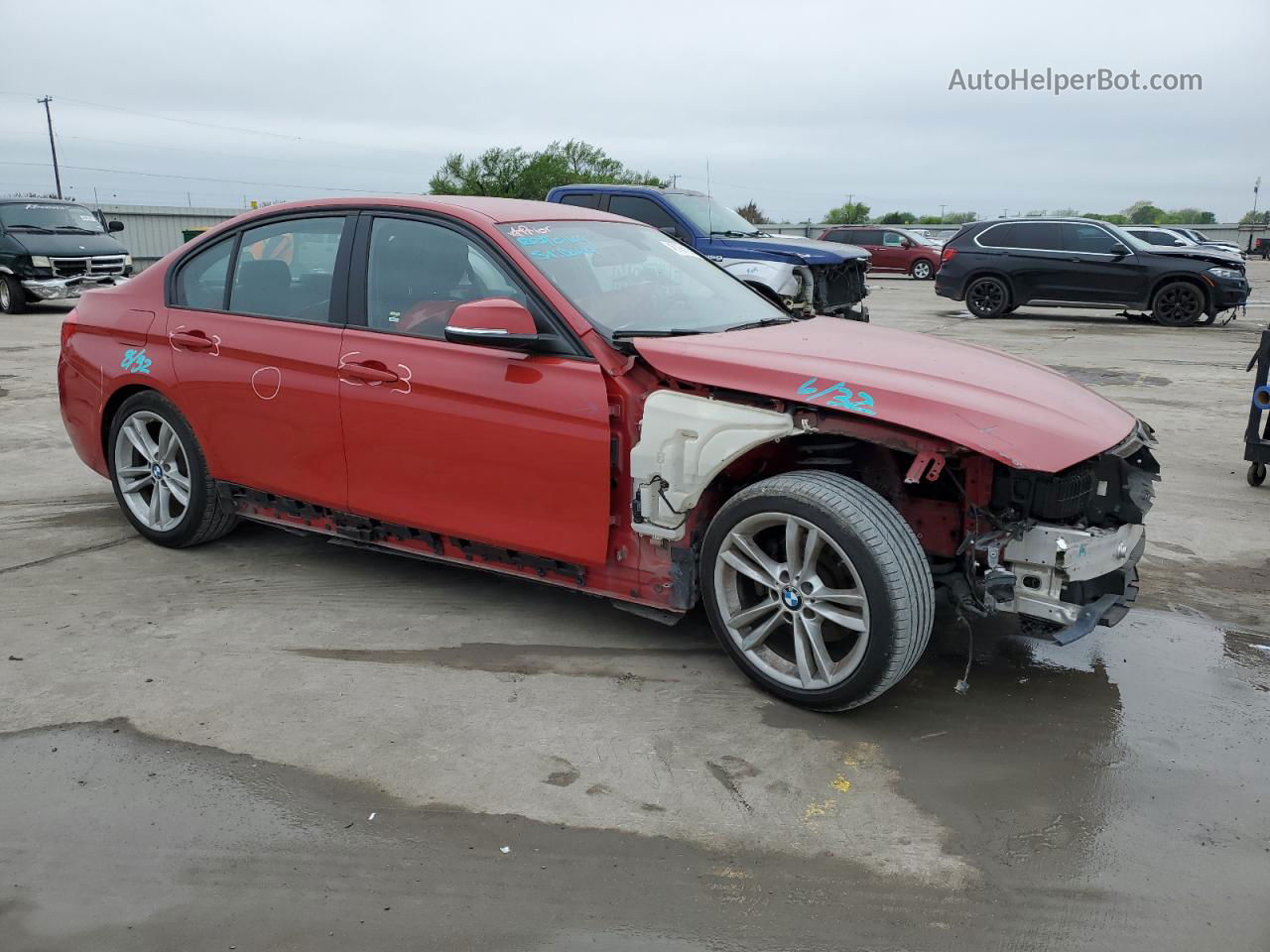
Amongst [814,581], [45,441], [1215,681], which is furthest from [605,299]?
[45,441]

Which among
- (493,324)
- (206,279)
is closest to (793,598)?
(493,324)

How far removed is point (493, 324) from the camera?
3799 millimetres

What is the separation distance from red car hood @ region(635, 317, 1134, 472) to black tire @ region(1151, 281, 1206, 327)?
14115mm

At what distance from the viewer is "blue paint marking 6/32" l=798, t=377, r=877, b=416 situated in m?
3.41

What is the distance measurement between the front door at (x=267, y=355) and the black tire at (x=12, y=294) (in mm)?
14544

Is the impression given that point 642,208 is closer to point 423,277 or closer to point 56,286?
point 56,286

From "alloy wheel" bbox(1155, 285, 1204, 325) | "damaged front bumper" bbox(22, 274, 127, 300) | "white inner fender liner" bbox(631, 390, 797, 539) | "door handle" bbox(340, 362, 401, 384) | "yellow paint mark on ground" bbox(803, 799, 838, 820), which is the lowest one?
"yellow paint mark on ground" bbox(803, 799, 838, 820)

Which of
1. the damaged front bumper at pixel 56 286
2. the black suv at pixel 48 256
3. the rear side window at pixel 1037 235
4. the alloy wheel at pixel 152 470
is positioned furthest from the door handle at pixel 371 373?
the rear side window at pixel 1037 235

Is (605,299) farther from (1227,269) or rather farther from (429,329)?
(1227,269)

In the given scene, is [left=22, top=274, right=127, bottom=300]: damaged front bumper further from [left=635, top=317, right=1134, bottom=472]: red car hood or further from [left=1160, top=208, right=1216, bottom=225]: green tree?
[left=1160, top=208, right=1216, bottom=225]: green tree

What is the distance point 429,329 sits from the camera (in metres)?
4.24

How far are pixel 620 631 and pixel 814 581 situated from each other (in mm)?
1036

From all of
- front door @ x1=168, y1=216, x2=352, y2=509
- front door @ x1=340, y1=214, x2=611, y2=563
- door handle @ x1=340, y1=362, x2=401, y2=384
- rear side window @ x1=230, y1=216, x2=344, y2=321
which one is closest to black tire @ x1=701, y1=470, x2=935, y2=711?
front door @ x1=340, y1=214, x2=611, y2=563

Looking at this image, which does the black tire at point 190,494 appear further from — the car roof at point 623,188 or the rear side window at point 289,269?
the car roof at point 623,188
